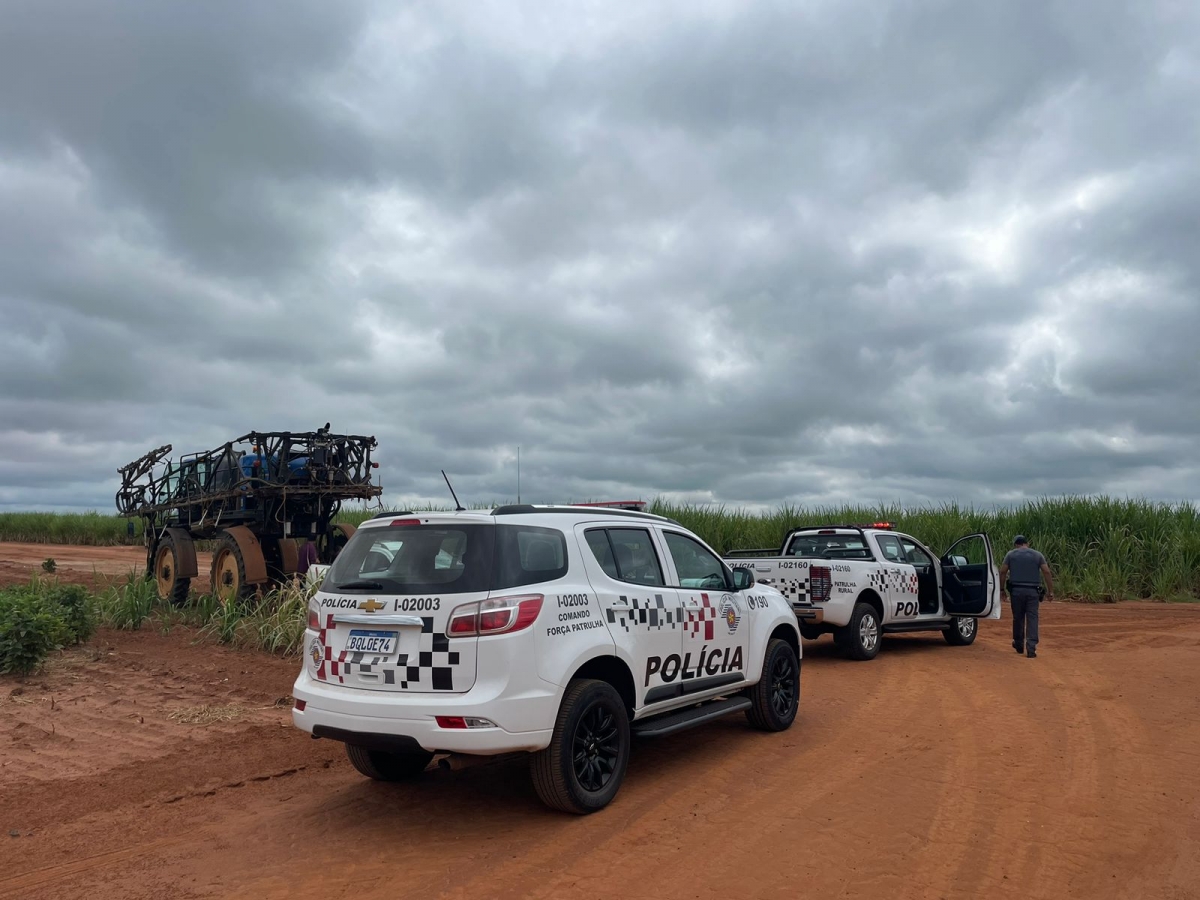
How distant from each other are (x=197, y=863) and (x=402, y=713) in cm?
133

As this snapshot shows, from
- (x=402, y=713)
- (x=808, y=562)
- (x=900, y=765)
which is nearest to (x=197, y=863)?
(x=402, y=713)

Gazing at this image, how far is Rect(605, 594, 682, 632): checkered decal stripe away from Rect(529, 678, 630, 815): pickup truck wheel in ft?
1.37

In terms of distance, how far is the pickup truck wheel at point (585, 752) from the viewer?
5.02 meters

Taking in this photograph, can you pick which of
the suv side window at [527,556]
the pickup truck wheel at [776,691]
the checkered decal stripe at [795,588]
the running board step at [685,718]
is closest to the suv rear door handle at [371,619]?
the suv side window at [527,556]

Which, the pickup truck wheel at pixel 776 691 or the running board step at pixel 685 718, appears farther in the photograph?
the pickup truck wheel at pixel 776 691

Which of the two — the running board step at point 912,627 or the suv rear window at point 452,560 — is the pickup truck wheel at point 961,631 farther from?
the suv rear window at point 452,560

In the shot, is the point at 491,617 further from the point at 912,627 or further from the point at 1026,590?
the point at 1026,590

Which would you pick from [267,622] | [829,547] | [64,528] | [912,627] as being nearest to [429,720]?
[267,622]

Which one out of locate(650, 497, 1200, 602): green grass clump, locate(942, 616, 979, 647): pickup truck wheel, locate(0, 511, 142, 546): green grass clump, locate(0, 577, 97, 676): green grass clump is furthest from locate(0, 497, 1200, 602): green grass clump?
locate(0, 511, 142, 546): green grass clump

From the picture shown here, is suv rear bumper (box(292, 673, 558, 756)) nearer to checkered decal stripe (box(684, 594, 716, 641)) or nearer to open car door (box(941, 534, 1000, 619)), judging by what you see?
checkered decal stripe (box(684, 594, 716, 641))

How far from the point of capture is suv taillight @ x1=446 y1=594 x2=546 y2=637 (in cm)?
485

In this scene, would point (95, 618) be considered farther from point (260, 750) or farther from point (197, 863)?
point (197, 863)

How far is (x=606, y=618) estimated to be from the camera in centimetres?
550

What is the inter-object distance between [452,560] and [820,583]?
7.15m
